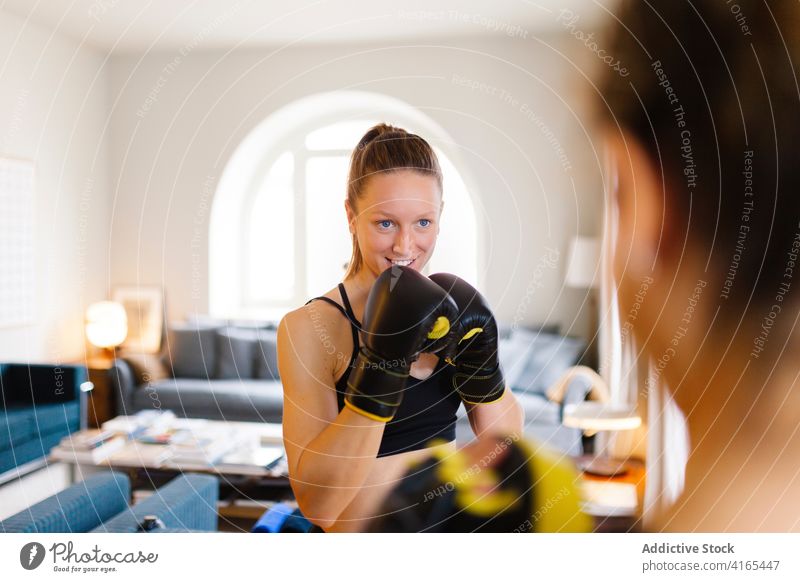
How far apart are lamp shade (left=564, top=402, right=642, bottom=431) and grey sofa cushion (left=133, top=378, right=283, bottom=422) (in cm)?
43

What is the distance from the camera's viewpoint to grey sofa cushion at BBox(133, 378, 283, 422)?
87 cm

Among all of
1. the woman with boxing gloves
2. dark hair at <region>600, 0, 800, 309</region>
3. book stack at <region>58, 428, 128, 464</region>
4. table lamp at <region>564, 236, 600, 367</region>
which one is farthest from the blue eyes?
book stack at <region>58, 428, 128, 464</region>

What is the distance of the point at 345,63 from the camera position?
861mm

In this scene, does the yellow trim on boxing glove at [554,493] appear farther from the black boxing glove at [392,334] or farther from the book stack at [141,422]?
the book stack at [141,422]

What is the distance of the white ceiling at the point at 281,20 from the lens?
852 millimetres

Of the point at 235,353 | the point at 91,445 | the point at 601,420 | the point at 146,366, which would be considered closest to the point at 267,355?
the point at 235,353

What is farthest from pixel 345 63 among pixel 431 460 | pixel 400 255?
pixel 431 460

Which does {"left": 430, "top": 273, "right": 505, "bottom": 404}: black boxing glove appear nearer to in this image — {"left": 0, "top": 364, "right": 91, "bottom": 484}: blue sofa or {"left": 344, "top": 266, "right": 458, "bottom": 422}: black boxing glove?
{"left": 344, "top": 266, "right": 458, "bottom": 422}: black boxing glove

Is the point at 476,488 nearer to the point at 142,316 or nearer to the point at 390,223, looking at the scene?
the point at 390,223

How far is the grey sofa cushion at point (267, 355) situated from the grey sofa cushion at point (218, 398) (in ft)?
0.04

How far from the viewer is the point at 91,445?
2.88ft

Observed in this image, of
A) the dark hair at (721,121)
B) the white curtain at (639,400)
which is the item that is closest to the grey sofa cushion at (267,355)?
the white curtain at (639,400)

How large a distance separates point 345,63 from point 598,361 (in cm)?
56

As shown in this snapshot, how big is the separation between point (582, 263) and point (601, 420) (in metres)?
0.23
